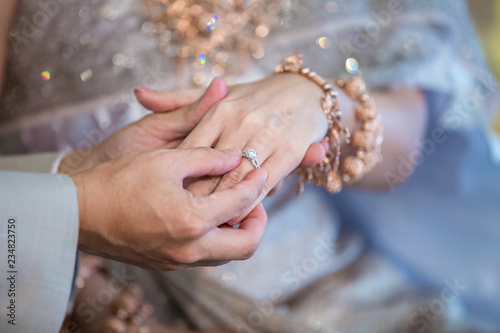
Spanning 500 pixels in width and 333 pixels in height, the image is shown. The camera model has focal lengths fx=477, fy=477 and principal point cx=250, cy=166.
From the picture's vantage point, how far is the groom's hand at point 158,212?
48 centimetres

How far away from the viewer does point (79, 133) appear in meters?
1.00

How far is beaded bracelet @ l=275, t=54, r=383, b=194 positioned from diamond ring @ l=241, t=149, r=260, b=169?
152mm

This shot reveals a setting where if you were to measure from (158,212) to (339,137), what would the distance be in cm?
39

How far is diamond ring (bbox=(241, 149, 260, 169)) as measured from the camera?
63 centimetres

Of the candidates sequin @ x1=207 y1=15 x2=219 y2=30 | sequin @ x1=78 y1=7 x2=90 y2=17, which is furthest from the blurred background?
sequin @ x1=78 y1=7 x2=90 y2=17

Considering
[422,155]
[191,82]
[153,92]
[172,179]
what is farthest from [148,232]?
[422,155]

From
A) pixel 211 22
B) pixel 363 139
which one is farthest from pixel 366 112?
pixel 211 22

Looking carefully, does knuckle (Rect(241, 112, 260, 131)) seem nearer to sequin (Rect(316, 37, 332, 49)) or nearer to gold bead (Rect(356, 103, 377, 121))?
gold bead (Rect(356, 103, 377, 121))

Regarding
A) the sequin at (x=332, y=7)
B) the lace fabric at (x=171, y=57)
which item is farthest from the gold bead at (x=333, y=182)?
the sequin at (x=332, y=7)

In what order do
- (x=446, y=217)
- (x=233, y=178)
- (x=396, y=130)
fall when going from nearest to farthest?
(x=233, y=178), (x=396, y=130), (x=446, y=217)

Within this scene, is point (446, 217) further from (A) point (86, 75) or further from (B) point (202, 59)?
(A) point (86, 75)

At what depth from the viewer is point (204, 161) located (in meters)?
0.53

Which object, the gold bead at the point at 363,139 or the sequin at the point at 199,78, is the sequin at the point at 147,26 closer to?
the sequin at the point at 199,78

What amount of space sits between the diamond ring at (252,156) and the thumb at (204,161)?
31mm
